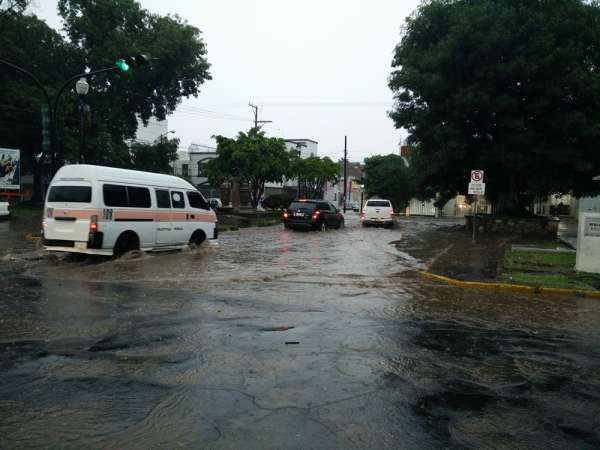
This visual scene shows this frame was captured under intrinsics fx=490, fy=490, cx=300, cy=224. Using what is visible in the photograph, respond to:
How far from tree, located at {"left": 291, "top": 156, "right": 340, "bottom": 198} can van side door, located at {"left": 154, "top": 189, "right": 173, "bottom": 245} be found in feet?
137

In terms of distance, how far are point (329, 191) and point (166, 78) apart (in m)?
51.0

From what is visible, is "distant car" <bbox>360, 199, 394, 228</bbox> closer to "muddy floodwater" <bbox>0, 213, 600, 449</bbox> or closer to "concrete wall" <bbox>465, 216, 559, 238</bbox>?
"concrete wall" <bbox>465, 216, 559, 238</bbox>

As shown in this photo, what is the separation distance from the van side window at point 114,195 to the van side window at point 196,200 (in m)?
2.72

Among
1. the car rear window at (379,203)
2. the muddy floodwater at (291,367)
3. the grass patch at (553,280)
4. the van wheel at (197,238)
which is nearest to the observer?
the muddy floodwater at (291,367)

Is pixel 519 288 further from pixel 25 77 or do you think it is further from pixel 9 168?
pixel 25 77

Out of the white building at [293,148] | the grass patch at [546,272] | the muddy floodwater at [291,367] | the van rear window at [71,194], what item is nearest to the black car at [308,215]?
the grass patch at [546,272]

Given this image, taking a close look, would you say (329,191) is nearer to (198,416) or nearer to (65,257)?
(65,257)

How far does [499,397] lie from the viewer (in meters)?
4.22

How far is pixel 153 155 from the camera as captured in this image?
41.3 metres

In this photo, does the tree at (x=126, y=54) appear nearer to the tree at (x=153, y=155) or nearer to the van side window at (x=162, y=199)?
the tree at (x=153, y=155)

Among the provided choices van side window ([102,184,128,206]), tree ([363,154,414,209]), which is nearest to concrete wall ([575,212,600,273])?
van side window ([102,184,128,206])

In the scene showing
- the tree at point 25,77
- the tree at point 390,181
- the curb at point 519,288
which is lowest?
the curb at point 519,288

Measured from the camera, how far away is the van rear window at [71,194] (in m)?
11.7

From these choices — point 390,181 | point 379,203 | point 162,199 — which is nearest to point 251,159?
point 379,203
